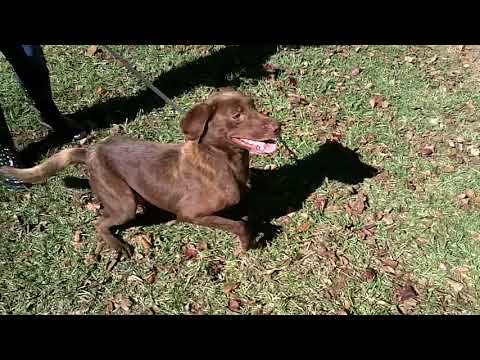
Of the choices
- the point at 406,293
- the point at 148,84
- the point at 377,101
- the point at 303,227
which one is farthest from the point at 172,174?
the point at 377,101

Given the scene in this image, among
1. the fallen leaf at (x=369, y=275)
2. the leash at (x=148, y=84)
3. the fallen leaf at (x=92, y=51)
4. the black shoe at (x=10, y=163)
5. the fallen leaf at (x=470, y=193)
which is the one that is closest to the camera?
the fallen leaf at (x=369, y=275)

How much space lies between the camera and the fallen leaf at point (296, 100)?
7.14m

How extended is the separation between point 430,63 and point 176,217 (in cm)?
460

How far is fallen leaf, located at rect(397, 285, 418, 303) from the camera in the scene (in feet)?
16.6

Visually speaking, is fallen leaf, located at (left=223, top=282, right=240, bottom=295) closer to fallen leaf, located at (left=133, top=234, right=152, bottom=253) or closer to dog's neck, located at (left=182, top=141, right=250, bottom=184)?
fallen leaf, located at (left=133, top=234, right=152, bottom=253)

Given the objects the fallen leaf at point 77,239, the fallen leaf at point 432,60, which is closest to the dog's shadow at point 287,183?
the fallen leaf at point 77,239

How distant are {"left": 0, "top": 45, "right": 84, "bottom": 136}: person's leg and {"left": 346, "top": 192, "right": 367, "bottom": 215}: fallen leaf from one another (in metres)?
3.08

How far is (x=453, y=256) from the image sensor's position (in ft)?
17.8

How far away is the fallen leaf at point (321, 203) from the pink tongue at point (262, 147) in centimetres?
135

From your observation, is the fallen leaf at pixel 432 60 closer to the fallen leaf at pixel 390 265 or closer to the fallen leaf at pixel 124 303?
the fallen leaf at pixel 390 265

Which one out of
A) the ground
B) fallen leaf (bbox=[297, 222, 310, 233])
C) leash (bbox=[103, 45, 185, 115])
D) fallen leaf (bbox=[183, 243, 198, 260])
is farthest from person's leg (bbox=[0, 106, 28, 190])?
fallen leaf (bbox=[297, 222, 310, 233])
